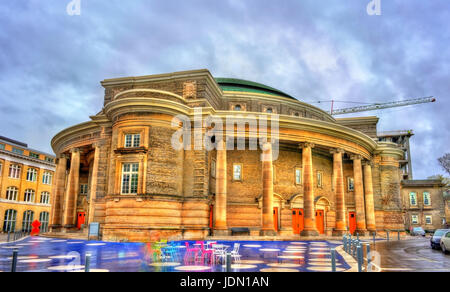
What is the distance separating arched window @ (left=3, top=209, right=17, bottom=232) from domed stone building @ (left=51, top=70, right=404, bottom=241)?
19.8m

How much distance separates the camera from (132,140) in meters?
28.0

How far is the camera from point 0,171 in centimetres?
5341

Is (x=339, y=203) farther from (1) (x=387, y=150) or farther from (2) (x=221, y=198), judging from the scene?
(1) (x=387, y=150)

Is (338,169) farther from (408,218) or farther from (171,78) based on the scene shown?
(408,218)

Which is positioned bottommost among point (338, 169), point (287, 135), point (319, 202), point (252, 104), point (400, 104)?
point (319, 202)

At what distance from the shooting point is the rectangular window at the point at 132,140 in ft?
91.8

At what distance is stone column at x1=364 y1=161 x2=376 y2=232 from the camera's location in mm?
40062

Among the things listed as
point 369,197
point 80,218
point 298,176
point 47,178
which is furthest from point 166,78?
point 47,178

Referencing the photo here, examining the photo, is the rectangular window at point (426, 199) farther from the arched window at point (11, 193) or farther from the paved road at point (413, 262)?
the arched window at point (11, 193)

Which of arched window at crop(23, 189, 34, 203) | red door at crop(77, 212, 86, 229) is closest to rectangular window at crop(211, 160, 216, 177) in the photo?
red door at crop(77, 212, 86, 229)
